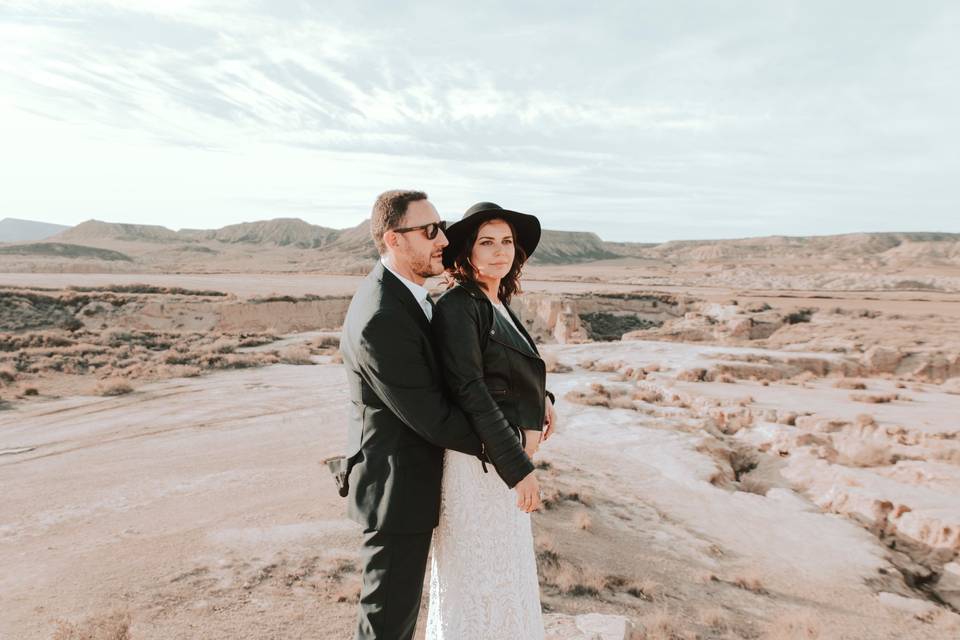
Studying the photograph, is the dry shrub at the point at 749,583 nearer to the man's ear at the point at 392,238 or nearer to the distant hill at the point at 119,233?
the man's ear at the point at 392,238

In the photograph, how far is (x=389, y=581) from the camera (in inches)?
83.4

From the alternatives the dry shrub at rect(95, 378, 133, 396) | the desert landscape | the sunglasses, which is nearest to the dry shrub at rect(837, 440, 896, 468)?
the desert landscape

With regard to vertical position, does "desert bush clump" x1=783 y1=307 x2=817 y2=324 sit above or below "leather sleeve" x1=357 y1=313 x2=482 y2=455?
below

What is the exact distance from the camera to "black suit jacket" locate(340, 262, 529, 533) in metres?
1.95

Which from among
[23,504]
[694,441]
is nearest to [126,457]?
[23,504]

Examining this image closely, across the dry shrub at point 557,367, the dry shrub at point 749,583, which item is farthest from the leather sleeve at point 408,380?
the dry shrub at point 557,367

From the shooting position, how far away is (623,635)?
330 cm

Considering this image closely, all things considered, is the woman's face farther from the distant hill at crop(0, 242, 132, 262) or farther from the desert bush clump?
the distant hill at crop(0, 242, 132, 262)

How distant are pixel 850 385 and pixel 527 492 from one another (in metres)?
14.6

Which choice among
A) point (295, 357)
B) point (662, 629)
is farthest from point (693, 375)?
point (662, 629)

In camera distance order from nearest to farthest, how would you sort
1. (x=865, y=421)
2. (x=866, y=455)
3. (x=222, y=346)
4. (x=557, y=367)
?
1. (x=866, y=455)
2. (x=865, y=421)
3. (x=557, y=367)
4. (x=222, y=346)

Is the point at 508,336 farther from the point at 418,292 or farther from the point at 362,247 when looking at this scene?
the point at 362,247

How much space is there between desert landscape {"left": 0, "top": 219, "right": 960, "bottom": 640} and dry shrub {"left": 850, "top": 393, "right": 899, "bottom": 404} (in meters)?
0.05

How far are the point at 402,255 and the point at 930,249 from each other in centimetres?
12862
